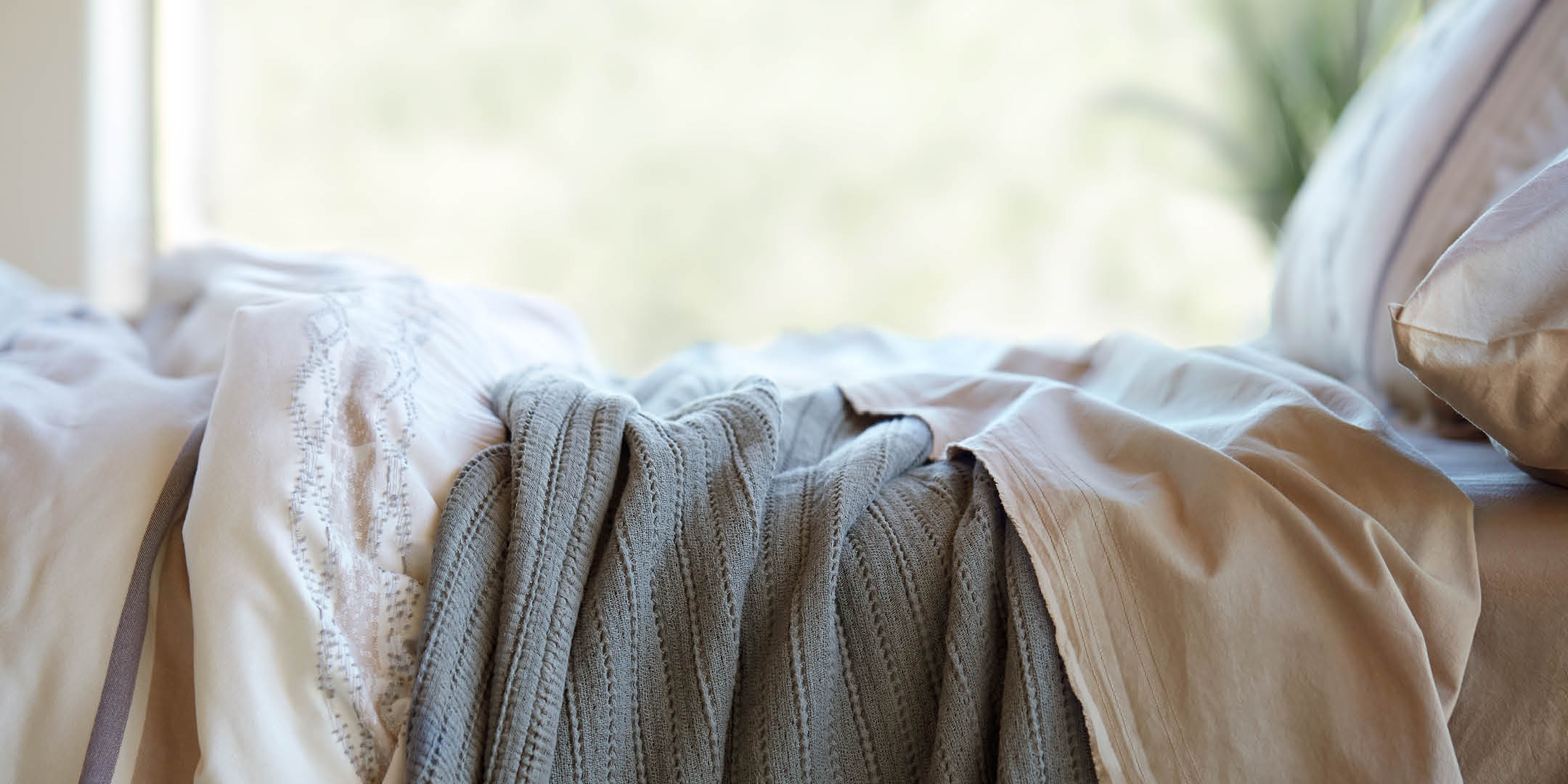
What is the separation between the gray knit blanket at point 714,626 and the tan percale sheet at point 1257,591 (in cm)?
3

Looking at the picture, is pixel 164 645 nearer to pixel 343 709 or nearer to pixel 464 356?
pixel 343 709

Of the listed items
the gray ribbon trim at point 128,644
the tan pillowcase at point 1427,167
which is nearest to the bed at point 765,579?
the gray ribbon trim at point 128,644

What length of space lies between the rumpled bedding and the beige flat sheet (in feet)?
0.09

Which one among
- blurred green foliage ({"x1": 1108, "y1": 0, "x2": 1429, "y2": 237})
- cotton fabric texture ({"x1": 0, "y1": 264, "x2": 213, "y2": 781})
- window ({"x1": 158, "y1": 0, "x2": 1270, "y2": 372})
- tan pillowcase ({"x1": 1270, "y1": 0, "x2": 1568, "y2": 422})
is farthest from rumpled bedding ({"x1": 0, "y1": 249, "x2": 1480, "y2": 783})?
window ({"x1": 158, "y1": 0, "x2": 1270, "y2": 372})

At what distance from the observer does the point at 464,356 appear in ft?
2.57

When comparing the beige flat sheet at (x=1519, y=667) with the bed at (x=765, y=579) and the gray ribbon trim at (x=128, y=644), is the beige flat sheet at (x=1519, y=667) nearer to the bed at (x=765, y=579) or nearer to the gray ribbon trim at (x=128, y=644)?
the bed at (x=765, y=579)

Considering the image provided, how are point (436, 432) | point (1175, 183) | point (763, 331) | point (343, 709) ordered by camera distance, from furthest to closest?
1. point (763, 331)
2. point (1175, 183)
3. point (436, 432)
4. point (343, 709)

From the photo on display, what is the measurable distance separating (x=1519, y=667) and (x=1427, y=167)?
46 cm

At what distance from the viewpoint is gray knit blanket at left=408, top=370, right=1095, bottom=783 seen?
0.58 meters

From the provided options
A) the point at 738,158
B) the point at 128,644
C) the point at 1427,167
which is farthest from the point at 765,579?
the point at 738,158

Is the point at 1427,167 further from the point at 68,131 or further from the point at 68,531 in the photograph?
the point at 68,131

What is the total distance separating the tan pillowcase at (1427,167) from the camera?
81cm

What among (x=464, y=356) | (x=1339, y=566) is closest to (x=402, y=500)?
(x=464, y=356)

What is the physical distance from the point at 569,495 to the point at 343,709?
173 millimetres
